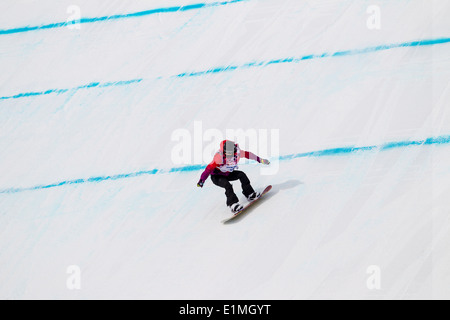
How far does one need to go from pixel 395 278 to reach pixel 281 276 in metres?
0.87

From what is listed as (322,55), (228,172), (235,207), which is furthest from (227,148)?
(322,55)

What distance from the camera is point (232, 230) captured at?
457cm

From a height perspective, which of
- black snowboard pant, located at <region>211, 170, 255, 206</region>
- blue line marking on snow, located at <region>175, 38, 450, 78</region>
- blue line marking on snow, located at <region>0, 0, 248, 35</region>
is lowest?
black snowboard pant, located at <region>211, 170, 255, 206</region>

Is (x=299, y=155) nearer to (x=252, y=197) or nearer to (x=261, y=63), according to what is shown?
(x=252, y=197)

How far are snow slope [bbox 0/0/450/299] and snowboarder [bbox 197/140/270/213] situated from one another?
0.64 feet

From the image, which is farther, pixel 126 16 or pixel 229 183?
pixel 126 16

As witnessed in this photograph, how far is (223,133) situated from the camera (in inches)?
216

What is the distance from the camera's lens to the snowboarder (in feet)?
14.4

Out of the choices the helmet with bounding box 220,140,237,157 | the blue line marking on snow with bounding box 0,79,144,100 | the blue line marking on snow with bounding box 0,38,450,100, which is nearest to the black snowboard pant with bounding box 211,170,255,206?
the helmet with bounding box 220,140,237,157

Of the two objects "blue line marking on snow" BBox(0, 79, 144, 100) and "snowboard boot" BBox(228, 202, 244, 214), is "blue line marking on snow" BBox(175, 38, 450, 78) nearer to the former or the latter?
"blue line marking on snow" BBox(0, 79, 144, 100)

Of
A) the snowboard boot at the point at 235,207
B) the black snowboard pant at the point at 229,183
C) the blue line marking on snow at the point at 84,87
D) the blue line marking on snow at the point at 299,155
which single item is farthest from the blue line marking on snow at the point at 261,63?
the snowboard boot at the point at 235,207

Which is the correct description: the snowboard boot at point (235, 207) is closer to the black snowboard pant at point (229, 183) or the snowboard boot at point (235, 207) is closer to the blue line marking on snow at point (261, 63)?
the black snowboard pant at point (229, 183)

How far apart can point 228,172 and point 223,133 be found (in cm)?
105

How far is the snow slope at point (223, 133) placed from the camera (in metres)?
4.26
